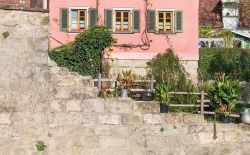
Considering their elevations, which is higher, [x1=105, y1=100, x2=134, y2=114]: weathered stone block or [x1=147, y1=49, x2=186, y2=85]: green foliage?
[x1=147, y1=49, x2=186, y2=85]: green foliage

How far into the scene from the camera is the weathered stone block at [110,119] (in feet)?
50.6

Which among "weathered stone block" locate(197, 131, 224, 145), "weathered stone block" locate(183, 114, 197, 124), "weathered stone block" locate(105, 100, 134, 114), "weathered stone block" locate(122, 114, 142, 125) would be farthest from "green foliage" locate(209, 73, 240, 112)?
"weathered stone block" locate(105, 100, 134, 114)

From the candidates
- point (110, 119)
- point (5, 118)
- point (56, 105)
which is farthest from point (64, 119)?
point (5, 118)

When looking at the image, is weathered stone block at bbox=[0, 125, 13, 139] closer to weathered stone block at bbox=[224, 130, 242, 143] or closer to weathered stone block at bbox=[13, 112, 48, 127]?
weathered stone block at bbox=[13, 112, 48, 127]

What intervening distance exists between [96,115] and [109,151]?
1104 mm

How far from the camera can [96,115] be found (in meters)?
15.4

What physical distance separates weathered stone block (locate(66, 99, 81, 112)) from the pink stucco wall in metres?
7.97

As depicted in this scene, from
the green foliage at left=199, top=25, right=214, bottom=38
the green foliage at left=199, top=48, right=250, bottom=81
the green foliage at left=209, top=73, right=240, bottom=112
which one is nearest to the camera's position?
the green foliage at left=209, top=73, right=240, bottom=112

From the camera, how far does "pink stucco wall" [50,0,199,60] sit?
75.7 feet

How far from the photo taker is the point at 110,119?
15.5m

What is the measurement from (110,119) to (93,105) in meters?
0.64

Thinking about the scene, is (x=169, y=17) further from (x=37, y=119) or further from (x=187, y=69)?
(x=37, y=119)

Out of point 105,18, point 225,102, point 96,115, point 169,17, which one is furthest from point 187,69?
point 96,115

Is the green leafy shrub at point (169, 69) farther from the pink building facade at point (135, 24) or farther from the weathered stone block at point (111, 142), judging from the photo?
the weathered stone block at point (111, 142)
